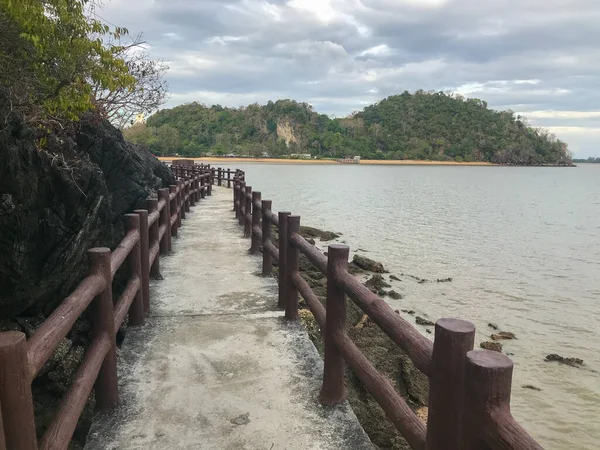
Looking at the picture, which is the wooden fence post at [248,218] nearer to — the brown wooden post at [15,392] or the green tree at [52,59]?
the green tree at [52,59]

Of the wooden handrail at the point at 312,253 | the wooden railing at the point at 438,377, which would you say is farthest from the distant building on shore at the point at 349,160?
the wooden railing at the point at 438,377

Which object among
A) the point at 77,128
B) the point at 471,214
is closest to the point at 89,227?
the point at 77,128

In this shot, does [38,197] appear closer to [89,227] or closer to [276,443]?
[89,227]

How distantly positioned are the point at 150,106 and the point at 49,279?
199 inches

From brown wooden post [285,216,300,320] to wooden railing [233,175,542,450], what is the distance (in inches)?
37.0

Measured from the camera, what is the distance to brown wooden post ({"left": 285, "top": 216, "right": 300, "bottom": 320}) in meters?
4.97

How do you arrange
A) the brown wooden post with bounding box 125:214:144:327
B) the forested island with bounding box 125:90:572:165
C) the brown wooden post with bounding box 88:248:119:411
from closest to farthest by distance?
the brown wooden post with bounding box 88:248:119:411 < the brown wooden post with bounding box 125:214:144:327 < the forested island with bounding box 125:90:572:165

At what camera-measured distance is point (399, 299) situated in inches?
432

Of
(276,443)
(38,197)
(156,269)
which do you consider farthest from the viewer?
(156,269)

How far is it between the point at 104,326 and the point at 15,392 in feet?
4.73

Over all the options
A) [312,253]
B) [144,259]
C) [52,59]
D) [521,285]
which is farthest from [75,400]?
[521,285]

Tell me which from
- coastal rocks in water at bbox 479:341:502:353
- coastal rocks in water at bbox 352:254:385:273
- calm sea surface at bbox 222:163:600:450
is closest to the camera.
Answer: calm sea surface at bbox 222:163:600:450

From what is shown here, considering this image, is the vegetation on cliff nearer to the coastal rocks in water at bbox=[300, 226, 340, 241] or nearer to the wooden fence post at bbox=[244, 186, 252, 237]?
the wooden fence post at bbox=[244, 186, 252, 237]

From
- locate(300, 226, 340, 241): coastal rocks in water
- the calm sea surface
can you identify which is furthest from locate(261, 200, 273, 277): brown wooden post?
locate(300, 226, 340, 241): coastal rocks in water
